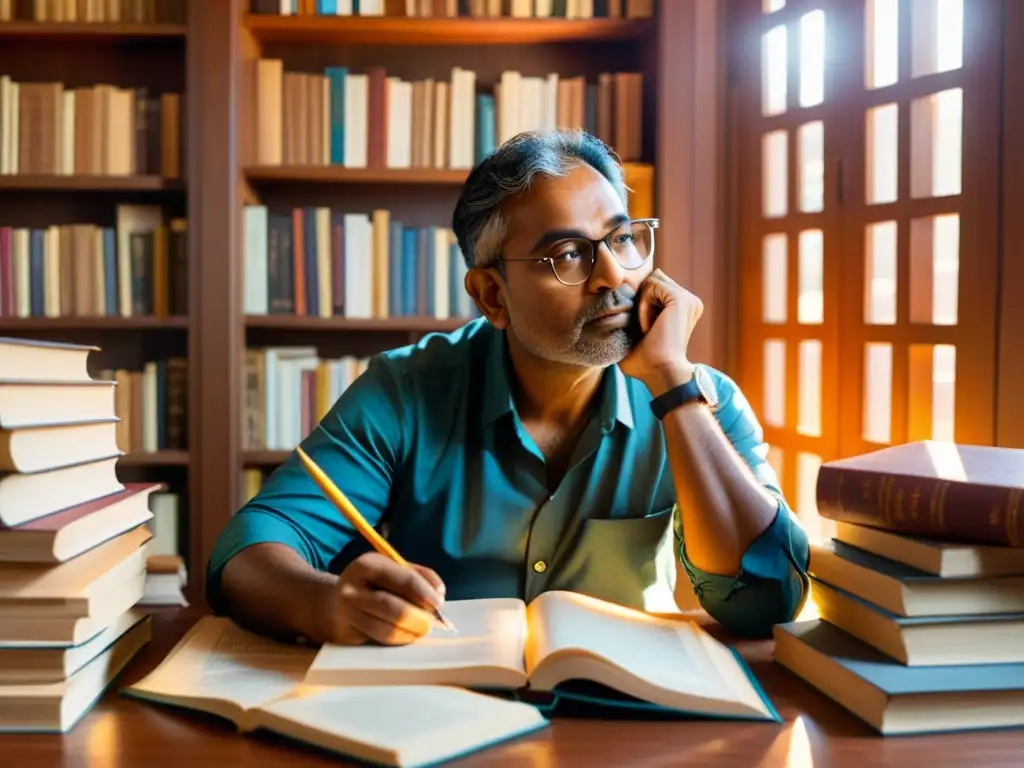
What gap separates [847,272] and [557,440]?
104 cm

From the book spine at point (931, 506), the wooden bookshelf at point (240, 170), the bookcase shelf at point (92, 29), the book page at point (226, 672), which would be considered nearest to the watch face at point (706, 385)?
the book spine at point (931, 506)

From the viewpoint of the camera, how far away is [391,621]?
3.10ft

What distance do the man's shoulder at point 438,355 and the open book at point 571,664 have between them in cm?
62

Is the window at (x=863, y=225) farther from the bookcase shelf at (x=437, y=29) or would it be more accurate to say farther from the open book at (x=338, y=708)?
the open book at (x=338, y=708)

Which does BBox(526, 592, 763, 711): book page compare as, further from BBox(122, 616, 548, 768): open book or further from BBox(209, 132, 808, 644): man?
BBox(209, 132, 808, 644): man

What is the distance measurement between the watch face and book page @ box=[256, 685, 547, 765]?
632 mm

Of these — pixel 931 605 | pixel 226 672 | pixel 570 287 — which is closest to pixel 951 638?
pixel 931 605

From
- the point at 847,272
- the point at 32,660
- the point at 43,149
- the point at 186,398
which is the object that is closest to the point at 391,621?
the point at 32,660

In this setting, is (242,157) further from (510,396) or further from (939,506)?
(939,506)

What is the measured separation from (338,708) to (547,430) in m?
0.82

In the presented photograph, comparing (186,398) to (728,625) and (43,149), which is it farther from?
(728,625)

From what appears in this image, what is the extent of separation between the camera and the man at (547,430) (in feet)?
4.37

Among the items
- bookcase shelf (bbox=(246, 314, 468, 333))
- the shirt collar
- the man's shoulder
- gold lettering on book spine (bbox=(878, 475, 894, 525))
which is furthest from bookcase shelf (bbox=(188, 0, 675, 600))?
gold lettering on book spine (bbox=(878, 475, 894, 525))

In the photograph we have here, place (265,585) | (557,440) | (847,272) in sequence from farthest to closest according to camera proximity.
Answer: (847,272) → (557,440) → (265,585)
